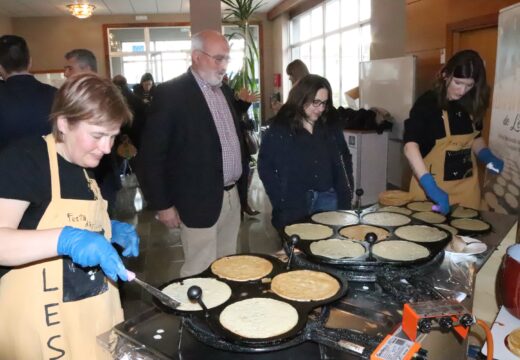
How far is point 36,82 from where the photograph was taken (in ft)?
7.47

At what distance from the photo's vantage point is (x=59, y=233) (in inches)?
43.3

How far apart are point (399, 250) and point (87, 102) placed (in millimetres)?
1122

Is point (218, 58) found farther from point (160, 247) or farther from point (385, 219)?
point (160, 247)

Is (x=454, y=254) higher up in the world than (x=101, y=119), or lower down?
lower down

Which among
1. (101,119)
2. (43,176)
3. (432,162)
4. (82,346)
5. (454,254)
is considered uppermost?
(101,119)

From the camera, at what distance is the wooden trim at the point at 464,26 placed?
3.62 m

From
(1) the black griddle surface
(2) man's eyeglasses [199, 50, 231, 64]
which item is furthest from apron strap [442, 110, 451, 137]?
(1) the black griddle surface

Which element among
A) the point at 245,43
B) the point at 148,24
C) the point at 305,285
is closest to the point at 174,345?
the point at 305,285

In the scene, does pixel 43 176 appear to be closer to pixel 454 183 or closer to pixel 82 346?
pixel 82 346

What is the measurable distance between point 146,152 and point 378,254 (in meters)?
1.21

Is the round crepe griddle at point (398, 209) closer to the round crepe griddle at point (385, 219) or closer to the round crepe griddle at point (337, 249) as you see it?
the round crepe griddle at point (385, 219)

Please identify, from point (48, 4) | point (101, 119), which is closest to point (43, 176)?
point (101, 119)

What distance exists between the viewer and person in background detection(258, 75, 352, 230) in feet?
7.50

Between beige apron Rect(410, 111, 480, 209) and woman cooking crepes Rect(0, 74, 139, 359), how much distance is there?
1665mm
